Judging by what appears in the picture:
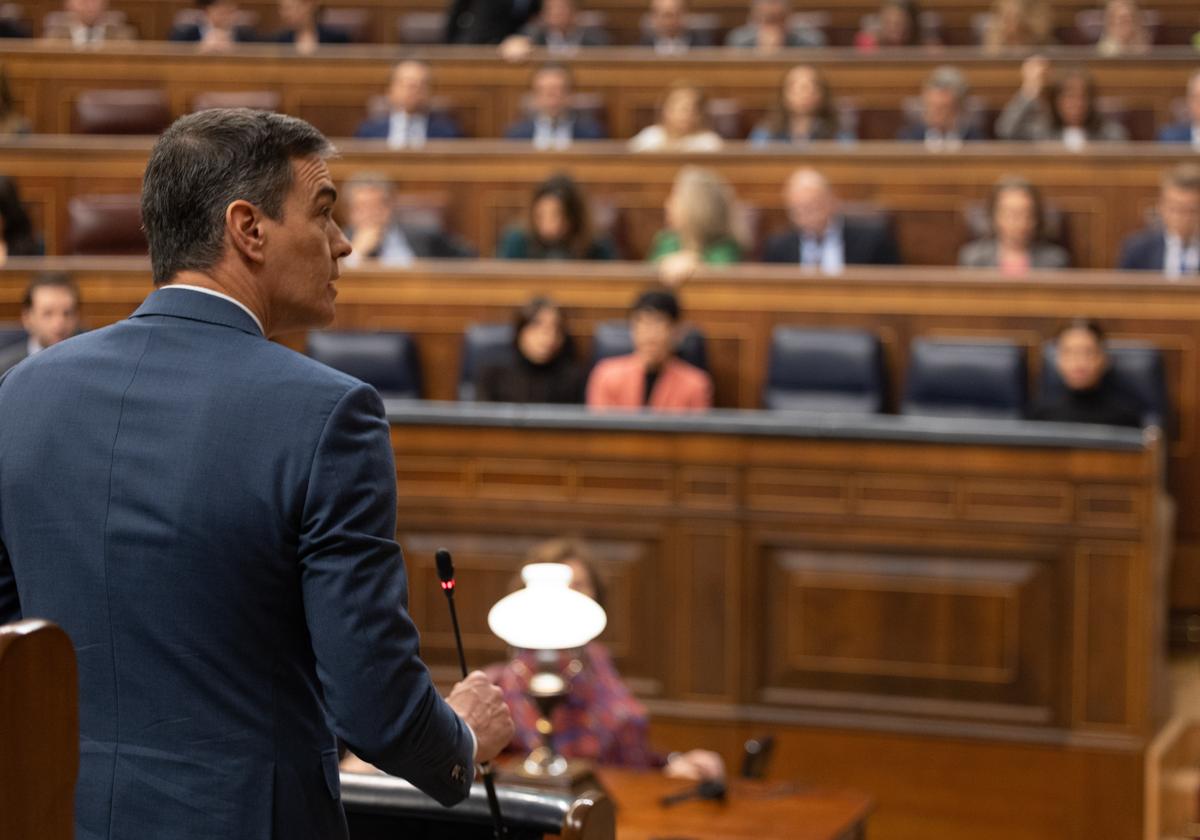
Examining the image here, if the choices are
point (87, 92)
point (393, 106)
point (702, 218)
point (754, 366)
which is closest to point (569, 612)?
point (754, 366)

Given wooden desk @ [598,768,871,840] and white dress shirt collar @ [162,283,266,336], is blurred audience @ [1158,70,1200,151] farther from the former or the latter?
white dress shirt collar @ [162,283,266,336]

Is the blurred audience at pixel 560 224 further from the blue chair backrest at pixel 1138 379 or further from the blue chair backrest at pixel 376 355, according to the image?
the blue chair backrest at pixel 1138 379

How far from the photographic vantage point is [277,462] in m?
1.12

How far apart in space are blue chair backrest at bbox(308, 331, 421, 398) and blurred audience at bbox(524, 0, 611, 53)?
2.20 metres

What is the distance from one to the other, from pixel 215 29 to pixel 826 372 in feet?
10.6

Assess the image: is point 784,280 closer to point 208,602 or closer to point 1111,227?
point 1111,227

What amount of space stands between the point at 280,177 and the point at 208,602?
11.6 inches

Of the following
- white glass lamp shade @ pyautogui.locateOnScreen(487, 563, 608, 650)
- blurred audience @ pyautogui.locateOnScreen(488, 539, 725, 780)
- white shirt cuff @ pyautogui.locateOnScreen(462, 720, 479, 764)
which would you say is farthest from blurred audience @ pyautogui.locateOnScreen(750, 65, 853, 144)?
white shirt cuff @ pyautogui.locateOnScreen(462, 720, 479, 764)

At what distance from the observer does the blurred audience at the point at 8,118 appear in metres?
5.55

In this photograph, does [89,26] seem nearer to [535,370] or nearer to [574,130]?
[574,130]

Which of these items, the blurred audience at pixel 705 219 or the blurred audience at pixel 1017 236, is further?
the blurred audience at pixel 705 219

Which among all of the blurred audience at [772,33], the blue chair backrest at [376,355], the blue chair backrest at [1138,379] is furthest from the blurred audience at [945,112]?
the blue chair backrest at [376,355]

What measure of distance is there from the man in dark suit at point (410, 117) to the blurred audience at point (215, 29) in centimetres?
76

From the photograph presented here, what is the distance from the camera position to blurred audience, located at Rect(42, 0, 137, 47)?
6.31m
